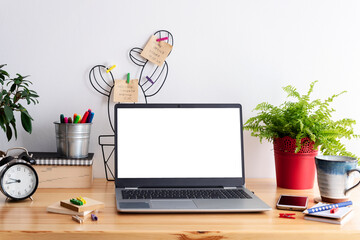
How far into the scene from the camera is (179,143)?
1.43 m

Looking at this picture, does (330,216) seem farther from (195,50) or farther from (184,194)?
(195,50)

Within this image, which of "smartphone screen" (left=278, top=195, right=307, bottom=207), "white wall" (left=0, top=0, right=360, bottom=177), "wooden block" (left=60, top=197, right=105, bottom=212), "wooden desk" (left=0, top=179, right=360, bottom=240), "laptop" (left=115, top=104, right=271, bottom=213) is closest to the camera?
"wooden desk" (left=0, top=179, right=360, bottom=240)

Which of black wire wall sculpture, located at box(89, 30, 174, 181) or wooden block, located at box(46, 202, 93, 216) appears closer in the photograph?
wooden block, located at box(46, 202, 93, 216)

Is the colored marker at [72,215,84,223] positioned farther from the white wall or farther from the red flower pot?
the red flower pot

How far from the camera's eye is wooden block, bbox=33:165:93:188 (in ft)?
4.66

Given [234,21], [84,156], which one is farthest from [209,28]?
[84,156]

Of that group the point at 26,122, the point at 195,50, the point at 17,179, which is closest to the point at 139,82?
the point at 195,50

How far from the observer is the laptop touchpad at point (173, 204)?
1.17m

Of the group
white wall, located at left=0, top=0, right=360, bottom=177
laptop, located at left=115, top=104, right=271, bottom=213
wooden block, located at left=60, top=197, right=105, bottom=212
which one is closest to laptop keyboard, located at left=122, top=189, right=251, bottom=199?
laptop, located at left=115, top=104, right=271, bottom=213

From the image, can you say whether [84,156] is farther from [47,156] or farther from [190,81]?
[190,81]

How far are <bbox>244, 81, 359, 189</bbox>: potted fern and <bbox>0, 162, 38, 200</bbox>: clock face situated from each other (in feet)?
2.34

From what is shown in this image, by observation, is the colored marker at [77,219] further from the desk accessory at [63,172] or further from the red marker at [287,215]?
the red marker at [287,215]

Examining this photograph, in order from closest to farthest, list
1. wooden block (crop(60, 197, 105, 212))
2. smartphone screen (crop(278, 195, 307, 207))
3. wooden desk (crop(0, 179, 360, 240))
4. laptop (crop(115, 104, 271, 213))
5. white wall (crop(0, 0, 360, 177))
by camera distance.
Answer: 1. wooden desk (crop(0, 179, 360, 240))
2. wooden block (crop(60, 197, 105, 212))
3. smartphone screen (crop(278, 195, 307, 207))
4. laptop (crop(115, 104, 271, 213))
5. white wall (crop(0, 0, 360, 177))

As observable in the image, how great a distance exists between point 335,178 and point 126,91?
0.78 meters
